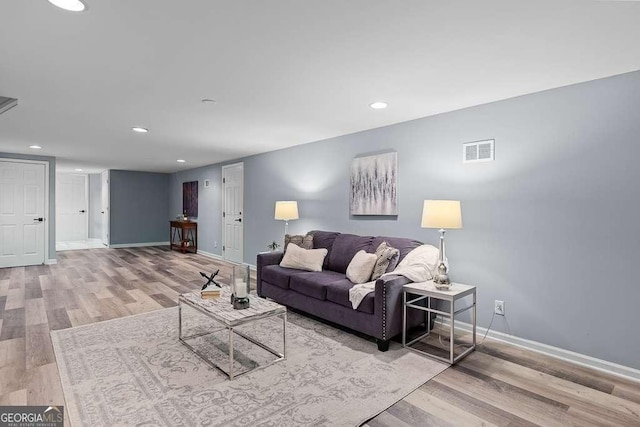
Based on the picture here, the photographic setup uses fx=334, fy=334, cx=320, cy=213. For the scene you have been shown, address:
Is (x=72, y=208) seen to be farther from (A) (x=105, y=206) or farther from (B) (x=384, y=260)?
(B) (x=384, y=260)

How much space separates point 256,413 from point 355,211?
2.78 metres

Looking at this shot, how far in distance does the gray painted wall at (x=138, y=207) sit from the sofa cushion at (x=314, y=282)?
296 inches

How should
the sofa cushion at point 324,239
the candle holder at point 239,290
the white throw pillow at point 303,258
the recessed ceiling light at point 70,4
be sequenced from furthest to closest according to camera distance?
the sofa cushion at point 324,239 < the white throw pillow at point 303,258 < the candle holder at point 239,290 < the recessed ceiling light at point 70,4

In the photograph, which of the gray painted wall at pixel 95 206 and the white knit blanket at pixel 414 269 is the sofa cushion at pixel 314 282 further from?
the gray painted wall at pixel 95 206

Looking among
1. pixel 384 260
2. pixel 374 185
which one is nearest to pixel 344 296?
pixel 384 260

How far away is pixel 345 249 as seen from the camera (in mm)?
3986

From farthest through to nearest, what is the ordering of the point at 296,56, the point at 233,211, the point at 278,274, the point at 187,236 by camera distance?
the point at 187,236 < the point at 233,211 < the point at 278,274 < the point at 296,56

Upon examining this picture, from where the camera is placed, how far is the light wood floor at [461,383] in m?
2.01

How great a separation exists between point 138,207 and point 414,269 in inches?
349

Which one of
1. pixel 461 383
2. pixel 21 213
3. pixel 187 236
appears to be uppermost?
pixel 21 213

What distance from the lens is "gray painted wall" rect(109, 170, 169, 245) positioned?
916 centimetres

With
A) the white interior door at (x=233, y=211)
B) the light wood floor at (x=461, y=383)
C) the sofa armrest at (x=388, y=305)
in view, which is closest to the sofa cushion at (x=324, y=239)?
the sofa armrest at (x=388, y=305)

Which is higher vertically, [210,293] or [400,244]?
[400,244]

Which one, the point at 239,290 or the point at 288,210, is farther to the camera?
the point at 288,210
